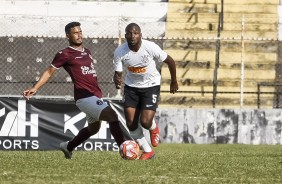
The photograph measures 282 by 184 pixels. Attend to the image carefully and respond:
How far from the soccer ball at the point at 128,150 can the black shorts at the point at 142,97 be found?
66.6 inches

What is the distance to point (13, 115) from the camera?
58.0ft

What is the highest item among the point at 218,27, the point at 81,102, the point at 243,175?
the point at 218,27

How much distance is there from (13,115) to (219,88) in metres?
8.36

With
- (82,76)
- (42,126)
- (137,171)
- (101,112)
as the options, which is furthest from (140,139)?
(42,126)

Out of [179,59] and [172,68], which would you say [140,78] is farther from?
[179,59]

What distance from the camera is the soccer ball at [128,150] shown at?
1250 centimetres

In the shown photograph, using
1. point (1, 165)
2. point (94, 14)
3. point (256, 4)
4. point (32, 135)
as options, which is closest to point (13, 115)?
point (32, 135)

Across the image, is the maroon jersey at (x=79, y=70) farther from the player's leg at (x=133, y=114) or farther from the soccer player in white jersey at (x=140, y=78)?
the player's leg at (x=133, y=114)

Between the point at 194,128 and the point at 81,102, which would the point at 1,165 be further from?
the point at 194,128

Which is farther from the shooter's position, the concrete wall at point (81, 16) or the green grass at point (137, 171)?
the concrete wall at point (81, 16)

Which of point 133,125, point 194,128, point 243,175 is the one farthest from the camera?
point 194,128

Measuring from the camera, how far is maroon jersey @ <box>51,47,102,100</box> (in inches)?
508

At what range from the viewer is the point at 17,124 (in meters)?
17.7

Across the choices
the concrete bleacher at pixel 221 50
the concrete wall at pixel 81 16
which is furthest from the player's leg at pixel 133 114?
the concrete wall at pixel 81 16
